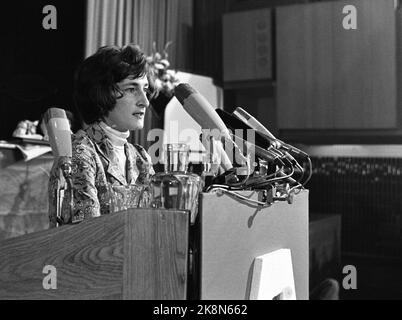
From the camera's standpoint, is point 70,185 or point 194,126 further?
point 194,126

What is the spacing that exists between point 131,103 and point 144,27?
5.34ft

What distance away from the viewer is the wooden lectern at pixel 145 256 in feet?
1.43

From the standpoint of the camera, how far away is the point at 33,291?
1.56 ft

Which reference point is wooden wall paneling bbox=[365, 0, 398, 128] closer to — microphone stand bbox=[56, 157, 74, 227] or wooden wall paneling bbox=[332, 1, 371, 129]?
wooden wall paneling bbox=[332, 1, 371, 129]

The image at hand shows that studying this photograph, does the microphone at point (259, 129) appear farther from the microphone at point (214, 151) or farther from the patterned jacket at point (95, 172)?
the patterned jacket at point (95, 172)

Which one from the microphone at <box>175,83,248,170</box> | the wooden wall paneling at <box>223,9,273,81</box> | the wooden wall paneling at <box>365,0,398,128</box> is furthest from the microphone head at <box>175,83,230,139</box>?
the wooden wall paneling at <box>223,9,273,81</box>

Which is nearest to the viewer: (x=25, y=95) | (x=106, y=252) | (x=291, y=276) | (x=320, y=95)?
(x=106, y=252)

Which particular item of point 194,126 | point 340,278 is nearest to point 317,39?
point 194,126

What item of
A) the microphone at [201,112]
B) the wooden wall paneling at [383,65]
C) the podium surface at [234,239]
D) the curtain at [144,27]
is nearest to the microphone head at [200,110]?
the microphone at [201,112]

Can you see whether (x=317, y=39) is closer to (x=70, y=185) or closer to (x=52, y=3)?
(x=52, y=3)

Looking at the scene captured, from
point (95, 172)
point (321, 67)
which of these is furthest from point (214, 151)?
point (321, 67)

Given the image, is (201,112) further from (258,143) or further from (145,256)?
(145,256)

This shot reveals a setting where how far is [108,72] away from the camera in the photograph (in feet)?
3.33

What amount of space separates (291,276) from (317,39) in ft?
6.76
